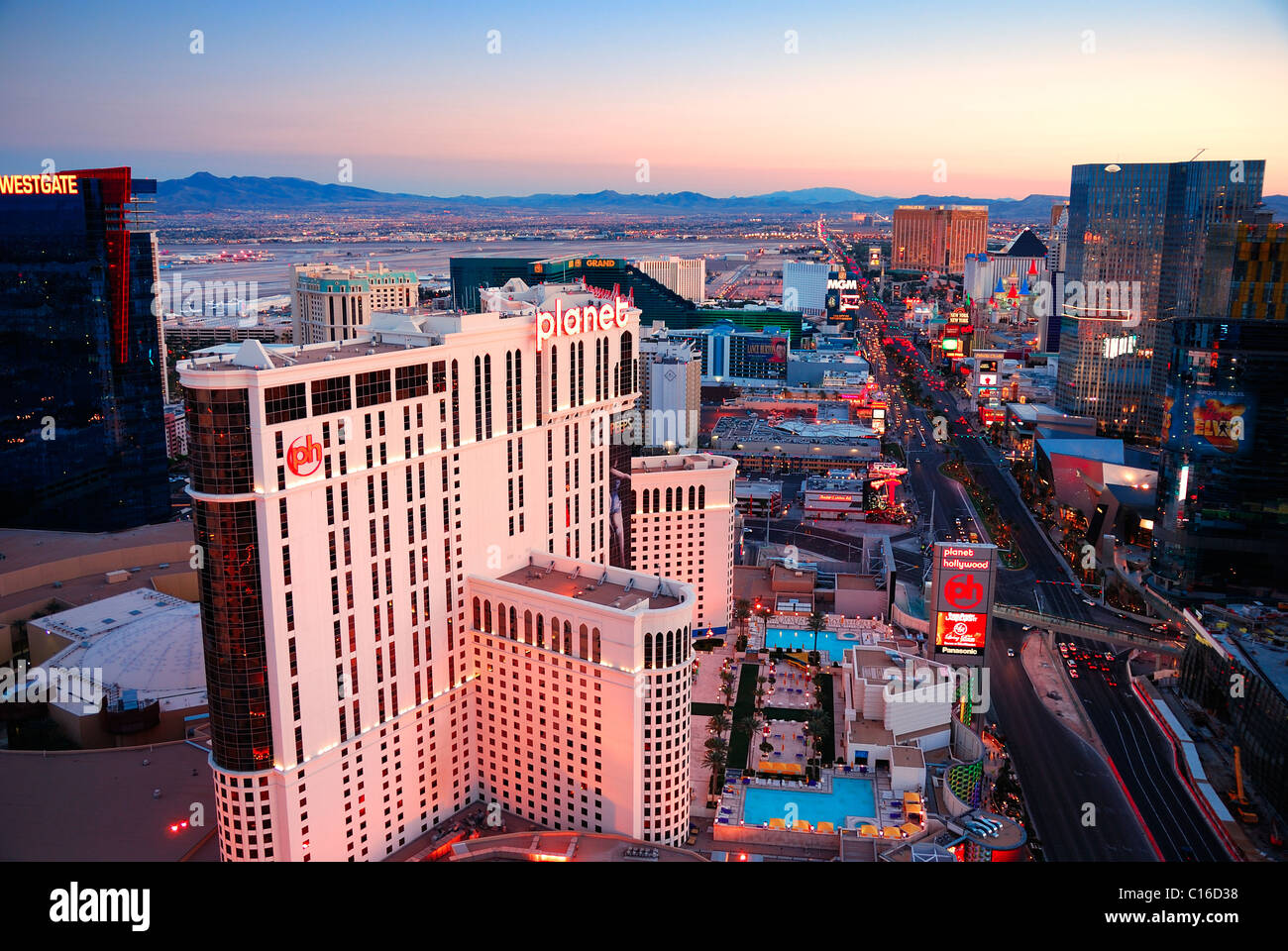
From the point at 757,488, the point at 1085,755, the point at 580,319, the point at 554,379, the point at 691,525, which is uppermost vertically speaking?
the point at 580,319

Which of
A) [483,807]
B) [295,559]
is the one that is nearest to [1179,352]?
[483,807]

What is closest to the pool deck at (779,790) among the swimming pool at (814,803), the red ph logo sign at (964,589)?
the swimming pool at (814,803)

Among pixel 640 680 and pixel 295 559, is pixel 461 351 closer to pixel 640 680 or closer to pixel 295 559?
pixel 295 559

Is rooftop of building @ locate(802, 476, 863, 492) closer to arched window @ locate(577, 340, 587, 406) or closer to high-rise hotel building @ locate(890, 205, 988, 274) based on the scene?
arched window @ locate(577, 340, 587, 406)

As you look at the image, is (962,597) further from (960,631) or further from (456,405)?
(456,405)

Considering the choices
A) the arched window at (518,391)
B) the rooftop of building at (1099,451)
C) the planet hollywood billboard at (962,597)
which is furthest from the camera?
the rooftop of building at (1099,451)

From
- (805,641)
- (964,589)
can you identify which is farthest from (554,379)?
(805,641)

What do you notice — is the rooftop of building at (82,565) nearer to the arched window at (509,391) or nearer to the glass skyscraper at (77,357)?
the glass skyscraper at (77,357)
